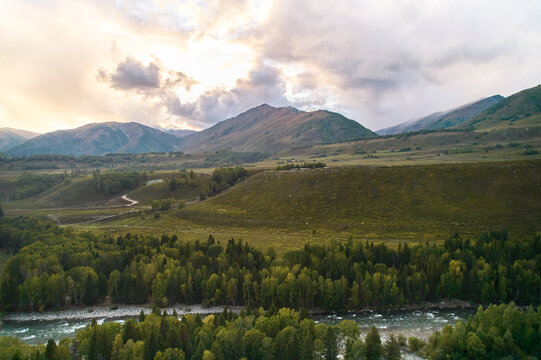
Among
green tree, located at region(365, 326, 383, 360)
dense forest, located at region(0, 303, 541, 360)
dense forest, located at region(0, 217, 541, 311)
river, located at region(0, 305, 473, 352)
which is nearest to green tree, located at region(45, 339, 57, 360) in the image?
dense forest, located at region(0, 303, 541, 360)

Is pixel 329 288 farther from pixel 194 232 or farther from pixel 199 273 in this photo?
pixel 194 232

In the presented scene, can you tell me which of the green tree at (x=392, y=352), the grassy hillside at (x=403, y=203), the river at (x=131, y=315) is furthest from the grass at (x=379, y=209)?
the green tree at (x=392, y=352)

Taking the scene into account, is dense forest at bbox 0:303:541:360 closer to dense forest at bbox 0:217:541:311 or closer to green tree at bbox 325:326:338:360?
green tree at bbox 325:326:338:360

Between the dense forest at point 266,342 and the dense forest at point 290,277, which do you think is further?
the dense forest at point 290,277

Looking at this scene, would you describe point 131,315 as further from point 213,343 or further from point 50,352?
point 213,343

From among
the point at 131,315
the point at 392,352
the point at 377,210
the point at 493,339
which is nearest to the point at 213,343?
the point at 392,352

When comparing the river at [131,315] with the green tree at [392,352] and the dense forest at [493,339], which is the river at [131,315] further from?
the green tree at [392,352]
